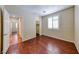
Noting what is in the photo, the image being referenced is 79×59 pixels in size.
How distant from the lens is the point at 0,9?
9.70 feet

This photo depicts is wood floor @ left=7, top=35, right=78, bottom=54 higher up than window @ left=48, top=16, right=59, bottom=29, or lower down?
lower down

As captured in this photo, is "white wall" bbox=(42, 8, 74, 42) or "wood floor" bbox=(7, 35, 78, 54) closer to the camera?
→ "wood floor" bbox=(7, 35, 78, 54)

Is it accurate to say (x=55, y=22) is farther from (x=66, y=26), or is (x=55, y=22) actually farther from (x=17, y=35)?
(x=17, y=35)

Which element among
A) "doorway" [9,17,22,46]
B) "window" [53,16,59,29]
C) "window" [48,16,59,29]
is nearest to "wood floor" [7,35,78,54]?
"doorway" [9,17,22,46]

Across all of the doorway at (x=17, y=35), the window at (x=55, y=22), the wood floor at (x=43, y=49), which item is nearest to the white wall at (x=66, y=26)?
the window at (x=55, y=22)

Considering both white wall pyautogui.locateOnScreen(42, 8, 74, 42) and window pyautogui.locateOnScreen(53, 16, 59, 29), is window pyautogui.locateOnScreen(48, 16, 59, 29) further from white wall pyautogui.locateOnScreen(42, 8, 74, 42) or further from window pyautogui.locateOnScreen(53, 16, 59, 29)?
white wall pyautogui.locateOnScreen(42, 8, 74, 42)

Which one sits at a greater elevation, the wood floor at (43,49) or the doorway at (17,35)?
the doorway at (17,35)

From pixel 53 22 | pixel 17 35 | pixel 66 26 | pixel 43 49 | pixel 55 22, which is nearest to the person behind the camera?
pixel 43 49

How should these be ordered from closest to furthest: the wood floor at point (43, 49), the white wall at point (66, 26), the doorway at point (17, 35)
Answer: the wood floor at point (43, 49)
the white wall at point (66, 26)
the doorway at point (17, 35)

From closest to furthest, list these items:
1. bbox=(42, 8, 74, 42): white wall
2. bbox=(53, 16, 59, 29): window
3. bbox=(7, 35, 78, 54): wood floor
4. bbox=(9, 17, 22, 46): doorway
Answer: bbox=(7, 35, 78, 54): wood floor, bbox=(42, 8, 74, 42): white wall, bbox=(9, 17, 22, 46): doorway, bbox=(53, 16, 59, 29): window

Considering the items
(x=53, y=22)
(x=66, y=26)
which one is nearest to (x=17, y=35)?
(x=53, y=22)

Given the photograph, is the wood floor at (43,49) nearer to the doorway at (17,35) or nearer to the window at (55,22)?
the doorway at (17,35)

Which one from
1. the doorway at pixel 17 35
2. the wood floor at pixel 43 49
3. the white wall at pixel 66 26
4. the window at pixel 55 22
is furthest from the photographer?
the window at pixel 55 22
